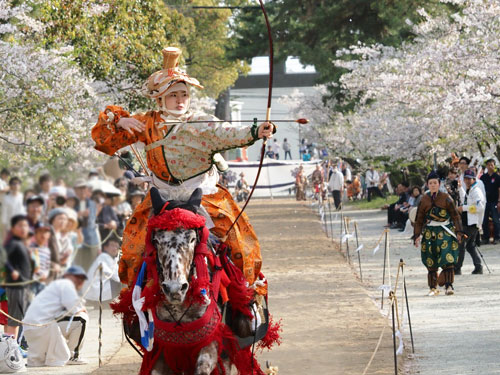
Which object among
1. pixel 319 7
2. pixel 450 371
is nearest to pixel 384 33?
pixel 319 7

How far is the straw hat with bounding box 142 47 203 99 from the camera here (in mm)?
7965

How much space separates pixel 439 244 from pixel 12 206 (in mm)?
11478

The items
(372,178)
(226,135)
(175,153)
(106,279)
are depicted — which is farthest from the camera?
(372,178)

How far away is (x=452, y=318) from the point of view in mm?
12953

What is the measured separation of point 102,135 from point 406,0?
915 inches

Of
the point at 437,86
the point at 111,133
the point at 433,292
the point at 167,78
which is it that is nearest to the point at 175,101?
the point at 167,78

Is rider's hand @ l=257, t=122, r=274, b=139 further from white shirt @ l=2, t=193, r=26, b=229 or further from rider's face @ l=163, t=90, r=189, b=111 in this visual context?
white shirt @ l=2, t=193, r=26, b=229

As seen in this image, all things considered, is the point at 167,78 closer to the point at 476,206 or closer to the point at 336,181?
the point at 476,206

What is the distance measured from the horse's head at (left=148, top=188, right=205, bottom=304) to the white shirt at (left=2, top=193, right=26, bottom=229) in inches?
93.2

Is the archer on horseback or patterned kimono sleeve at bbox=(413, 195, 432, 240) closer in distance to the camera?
the archer on horseback

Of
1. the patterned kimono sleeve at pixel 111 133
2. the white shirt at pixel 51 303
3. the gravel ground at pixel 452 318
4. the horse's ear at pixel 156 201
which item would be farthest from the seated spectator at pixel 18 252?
the gravel ground at pixel 452 318

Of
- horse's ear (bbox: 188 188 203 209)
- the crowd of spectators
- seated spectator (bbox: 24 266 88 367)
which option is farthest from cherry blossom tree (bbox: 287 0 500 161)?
the crowd of spectators

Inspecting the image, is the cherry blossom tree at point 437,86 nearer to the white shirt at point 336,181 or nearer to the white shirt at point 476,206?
the white shirt at point 336,181

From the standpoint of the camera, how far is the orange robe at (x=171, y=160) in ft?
25.5
